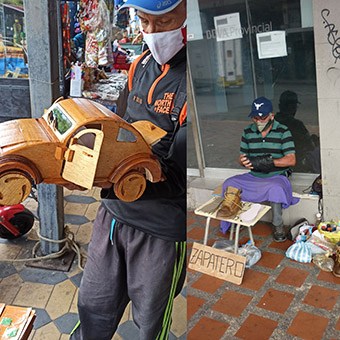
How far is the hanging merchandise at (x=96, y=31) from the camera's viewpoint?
2.88 meters

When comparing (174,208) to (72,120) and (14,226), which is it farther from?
(14,226)

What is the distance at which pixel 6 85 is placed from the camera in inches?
102

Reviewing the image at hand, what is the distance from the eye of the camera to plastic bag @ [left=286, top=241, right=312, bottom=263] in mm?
534

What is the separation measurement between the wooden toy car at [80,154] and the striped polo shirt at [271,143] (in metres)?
0.21

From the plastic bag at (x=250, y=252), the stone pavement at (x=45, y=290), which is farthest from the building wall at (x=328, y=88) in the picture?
the stone pavement at (x=45, y=290)

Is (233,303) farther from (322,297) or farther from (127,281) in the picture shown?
(127,281)

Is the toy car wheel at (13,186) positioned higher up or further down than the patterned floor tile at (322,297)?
higher up

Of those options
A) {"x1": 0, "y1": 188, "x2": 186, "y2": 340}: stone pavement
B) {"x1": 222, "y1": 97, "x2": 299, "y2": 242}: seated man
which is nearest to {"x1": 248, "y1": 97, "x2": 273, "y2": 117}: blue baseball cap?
{"x1": 222, "y1": 97, "x2": 299, "y2": 242}: seated man

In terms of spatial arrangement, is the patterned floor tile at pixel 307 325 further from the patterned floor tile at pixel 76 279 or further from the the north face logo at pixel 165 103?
the patterned floor tile at pixel 76 279

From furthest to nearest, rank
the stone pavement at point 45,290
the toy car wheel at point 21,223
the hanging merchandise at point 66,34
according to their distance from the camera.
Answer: the hanging merchandise at point 66,34 < the toy car wheel at point 21,223 < the stone pavement at point 45,290

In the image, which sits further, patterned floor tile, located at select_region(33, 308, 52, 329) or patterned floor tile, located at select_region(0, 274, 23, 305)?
patterned floor tile, located at select_region(0, 274, 23, 305)

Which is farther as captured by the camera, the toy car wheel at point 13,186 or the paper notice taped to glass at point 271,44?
the toy car wheel at point 13,186

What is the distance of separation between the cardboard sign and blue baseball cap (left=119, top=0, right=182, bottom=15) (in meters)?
0.36

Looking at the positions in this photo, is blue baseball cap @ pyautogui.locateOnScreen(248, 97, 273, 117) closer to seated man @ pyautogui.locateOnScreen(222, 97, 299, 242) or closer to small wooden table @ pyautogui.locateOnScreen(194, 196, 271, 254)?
seated man @ pyautogui.locateOnScreen(222, 97, 299, 242)
